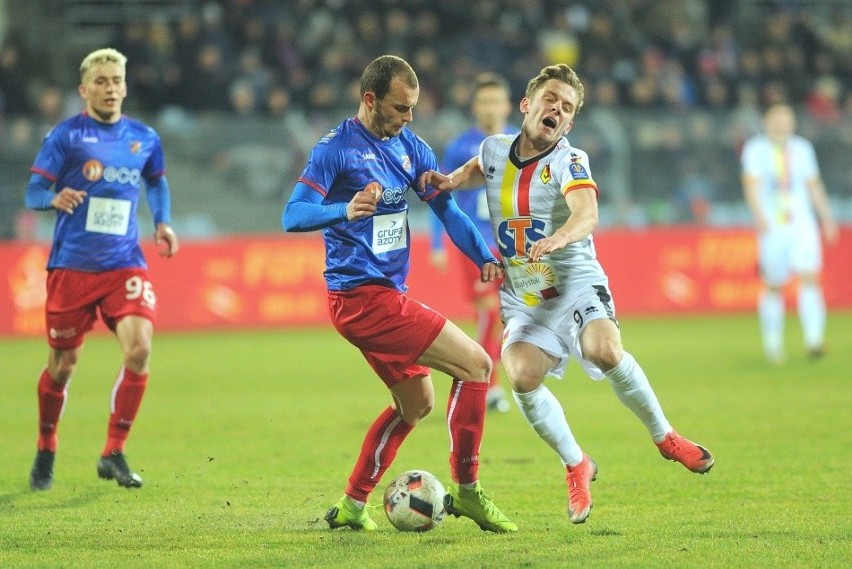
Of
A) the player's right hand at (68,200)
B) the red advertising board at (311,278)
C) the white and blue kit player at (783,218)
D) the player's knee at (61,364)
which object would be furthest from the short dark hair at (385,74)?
the red advertising board at (311,278)

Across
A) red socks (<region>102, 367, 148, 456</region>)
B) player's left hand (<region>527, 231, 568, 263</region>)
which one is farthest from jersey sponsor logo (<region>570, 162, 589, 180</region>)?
red socks (<region>102, 367, 148, 456</region>)

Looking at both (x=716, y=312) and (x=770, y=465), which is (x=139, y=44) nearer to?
→ (x=716, y=312)

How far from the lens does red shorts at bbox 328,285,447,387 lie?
18.2 feet

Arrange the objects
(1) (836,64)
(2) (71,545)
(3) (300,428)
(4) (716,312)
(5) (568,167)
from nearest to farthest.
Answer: (2) (71,545) < (5) (568,167) < (3) (300,428) < (4) (716,312) < (1) (836,64)

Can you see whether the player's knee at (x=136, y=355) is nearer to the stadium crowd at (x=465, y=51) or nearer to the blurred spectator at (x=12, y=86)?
the stadium crowd at (x=465, y=51)

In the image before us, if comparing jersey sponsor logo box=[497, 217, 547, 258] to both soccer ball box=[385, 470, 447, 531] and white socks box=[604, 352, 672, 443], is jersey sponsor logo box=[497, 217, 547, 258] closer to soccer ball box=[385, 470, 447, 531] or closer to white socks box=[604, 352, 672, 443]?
white socks box=[604, 352, 672, 443]

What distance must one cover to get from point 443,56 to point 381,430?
15095 millimetres

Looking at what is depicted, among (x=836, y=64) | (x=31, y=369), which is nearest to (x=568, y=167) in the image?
(x=31, y=369)

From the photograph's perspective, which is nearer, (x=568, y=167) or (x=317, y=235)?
(x=568, y=167)

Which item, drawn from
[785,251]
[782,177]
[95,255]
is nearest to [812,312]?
[785,251]

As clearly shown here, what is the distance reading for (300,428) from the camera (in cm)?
916

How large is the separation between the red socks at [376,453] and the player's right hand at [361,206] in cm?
108

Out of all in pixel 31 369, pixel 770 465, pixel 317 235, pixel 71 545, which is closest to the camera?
pixel 71 545

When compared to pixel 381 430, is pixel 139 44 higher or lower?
higher
